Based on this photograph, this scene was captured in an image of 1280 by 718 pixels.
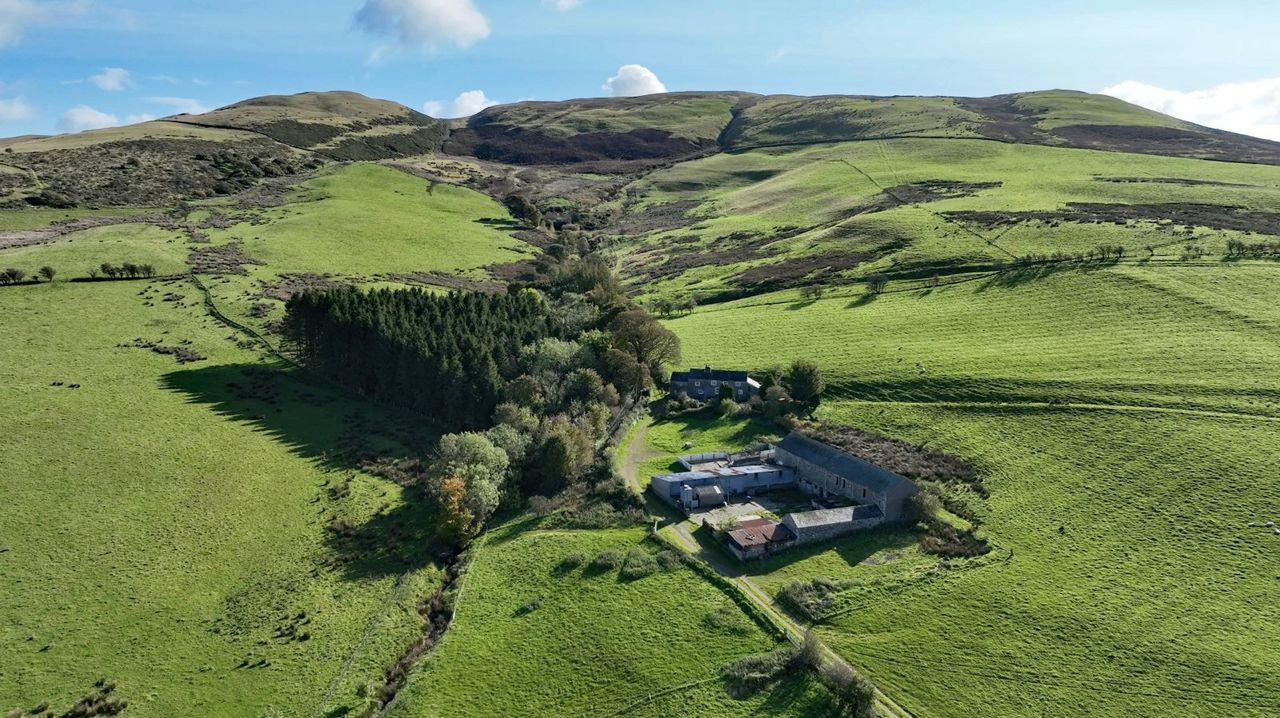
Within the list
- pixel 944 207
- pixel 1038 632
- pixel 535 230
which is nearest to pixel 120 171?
pixel 535 230

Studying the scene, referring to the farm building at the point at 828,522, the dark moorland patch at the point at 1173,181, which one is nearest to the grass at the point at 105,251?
the farm building at the point at 828,522

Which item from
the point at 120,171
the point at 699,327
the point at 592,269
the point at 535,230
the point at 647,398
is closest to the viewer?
the point at 647,398

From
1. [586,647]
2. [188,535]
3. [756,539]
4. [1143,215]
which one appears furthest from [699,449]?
[1143,215]

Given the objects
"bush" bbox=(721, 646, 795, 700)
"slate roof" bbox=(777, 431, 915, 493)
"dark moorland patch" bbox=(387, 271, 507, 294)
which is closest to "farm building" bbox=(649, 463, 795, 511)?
"slate roof" bbox=(777, 431, 915, 493)

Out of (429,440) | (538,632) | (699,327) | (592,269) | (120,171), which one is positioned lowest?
(538,632)

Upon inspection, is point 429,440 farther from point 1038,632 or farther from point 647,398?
point 1038,632

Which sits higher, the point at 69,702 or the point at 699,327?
the point at 699,327

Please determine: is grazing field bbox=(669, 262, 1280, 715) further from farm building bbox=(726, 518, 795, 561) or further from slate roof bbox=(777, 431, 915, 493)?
slate roof bbox=(777, 431, 915, 493)
